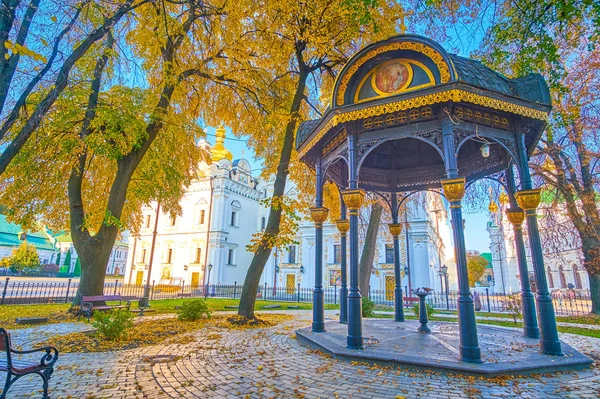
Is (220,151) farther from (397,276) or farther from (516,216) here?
(516,216)

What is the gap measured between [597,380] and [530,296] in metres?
2.71

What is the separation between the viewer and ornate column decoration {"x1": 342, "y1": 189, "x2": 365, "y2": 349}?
6098mm

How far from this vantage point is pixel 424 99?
6074 mm

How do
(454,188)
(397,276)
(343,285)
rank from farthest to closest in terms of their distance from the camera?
(397,276) → (343,285) → (454,188)

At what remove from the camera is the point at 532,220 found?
21.2ft

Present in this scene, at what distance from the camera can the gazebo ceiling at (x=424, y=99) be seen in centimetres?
609

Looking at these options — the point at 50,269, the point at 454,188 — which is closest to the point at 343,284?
the point at 454,188

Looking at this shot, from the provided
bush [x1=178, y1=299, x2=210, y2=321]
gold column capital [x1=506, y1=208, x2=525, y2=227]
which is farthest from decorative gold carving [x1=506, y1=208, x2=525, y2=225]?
bush [x1=178, y1=299, x2=210, y2=321]

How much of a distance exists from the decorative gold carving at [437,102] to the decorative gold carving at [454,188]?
1475mm

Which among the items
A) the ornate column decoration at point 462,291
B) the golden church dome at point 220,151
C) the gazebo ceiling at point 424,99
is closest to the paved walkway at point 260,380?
the ornate column decoration at point 462,291

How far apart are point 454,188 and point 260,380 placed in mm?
4576

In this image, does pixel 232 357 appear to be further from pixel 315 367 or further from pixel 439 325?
pixel 439 325

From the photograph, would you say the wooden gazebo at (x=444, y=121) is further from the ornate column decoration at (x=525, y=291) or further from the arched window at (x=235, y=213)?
the arched window at (x=235, y=213)

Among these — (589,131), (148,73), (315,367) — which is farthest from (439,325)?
(148,73)
